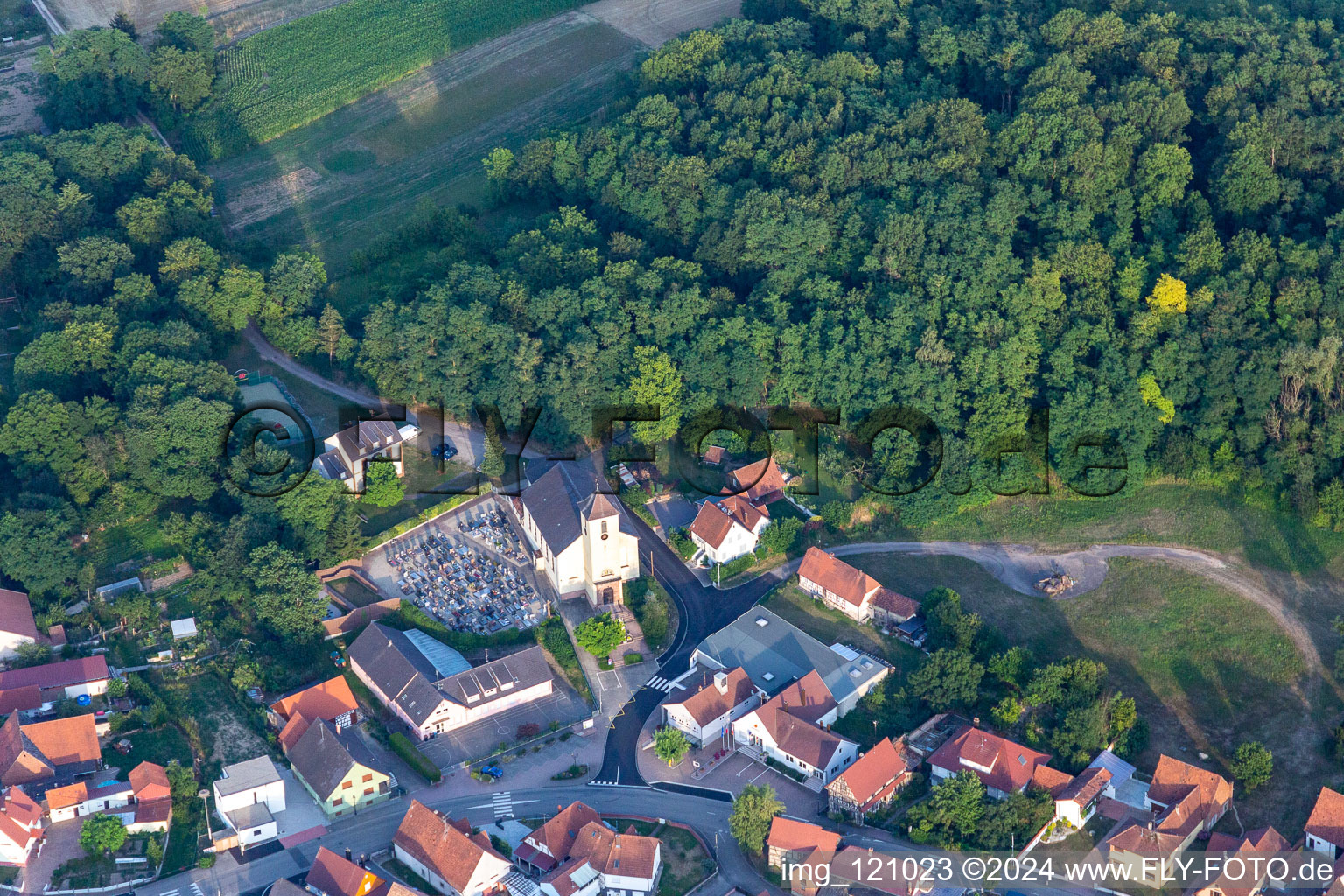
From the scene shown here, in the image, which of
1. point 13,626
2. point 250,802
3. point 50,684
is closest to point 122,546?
point 13,626

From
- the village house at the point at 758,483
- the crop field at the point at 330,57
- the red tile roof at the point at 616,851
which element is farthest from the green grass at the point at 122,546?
the crop field at the point at 330,57

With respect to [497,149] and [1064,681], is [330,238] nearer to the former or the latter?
[497,149]

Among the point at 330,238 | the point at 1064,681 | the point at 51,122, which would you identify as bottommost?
the point at 1064,681

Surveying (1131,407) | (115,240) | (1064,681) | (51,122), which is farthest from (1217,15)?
(51,122)

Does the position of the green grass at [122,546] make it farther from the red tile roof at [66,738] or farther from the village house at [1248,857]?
the village house at [1248,857]

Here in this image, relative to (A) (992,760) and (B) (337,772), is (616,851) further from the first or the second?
(A) (992,760)

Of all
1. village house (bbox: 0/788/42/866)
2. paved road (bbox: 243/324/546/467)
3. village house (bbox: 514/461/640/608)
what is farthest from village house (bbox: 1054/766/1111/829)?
village house (bbox: 0/788/42/866)

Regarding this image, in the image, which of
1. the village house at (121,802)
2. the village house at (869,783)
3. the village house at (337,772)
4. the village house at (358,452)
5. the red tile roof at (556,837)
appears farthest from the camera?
the village house at (358,452)
